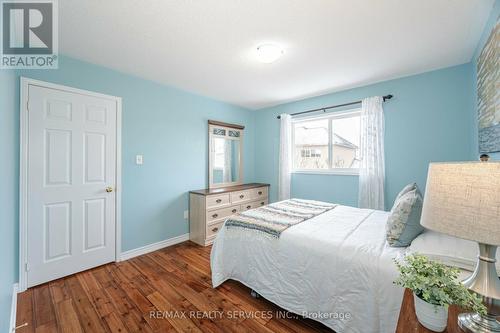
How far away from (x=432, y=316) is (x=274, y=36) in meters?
2.14

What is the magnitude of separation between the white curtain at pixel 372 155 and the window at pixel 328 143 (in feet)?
0.70

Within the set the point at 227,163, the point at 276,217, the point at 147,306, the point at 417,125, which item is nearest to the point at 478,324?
the point at 276,217

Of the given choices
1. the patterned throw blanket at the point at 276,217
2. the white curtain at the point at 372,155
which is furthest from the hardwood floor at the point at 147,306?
the white curtain at the point at 372,155

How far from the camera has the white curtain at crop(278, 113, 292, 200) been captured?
387 centimetres

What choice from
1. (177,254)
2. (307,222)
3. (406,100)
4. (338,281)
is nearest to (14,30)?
(177,254)

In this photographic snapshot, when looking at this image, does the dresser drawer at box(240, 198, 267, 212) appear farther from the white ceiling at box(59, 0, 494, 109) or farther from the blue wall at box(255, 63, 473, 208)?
the white ceiling at box(59, 0, 494, 109)

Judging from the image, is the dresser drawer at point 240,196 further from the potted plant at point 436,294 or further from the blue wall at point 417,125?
the potted plant at point 436,294

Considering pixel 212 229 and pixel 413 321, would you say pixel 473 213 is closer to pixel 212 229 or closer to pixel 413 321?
pixel 413 321

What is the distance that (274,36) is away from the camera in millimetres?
1889

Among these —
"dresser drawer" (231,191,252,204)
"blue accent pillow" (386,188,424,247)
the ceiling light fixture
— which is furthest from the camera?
"dresser drawer" (231,191,252,204)

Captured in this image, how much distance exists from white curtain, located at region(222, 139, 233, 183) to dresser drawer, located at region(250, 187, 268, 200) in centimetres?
52

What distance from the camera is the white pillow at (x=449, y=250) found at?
110 centimetres

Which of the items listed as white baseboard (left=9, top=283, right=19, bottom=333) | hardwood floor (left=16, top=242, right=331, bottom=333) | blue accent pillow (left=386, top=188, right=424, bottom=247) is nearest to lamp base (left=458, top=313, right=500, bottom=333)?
blue accent pillow (left=386, top=188, right=424, bottom=247)

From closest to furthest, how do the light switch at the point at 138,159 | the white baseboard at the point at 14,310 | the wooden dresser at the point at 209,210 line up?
the white baseboard at the point at 14,310, the light switch at the point at 138,159, the wooden dresser at the point at 209,210
